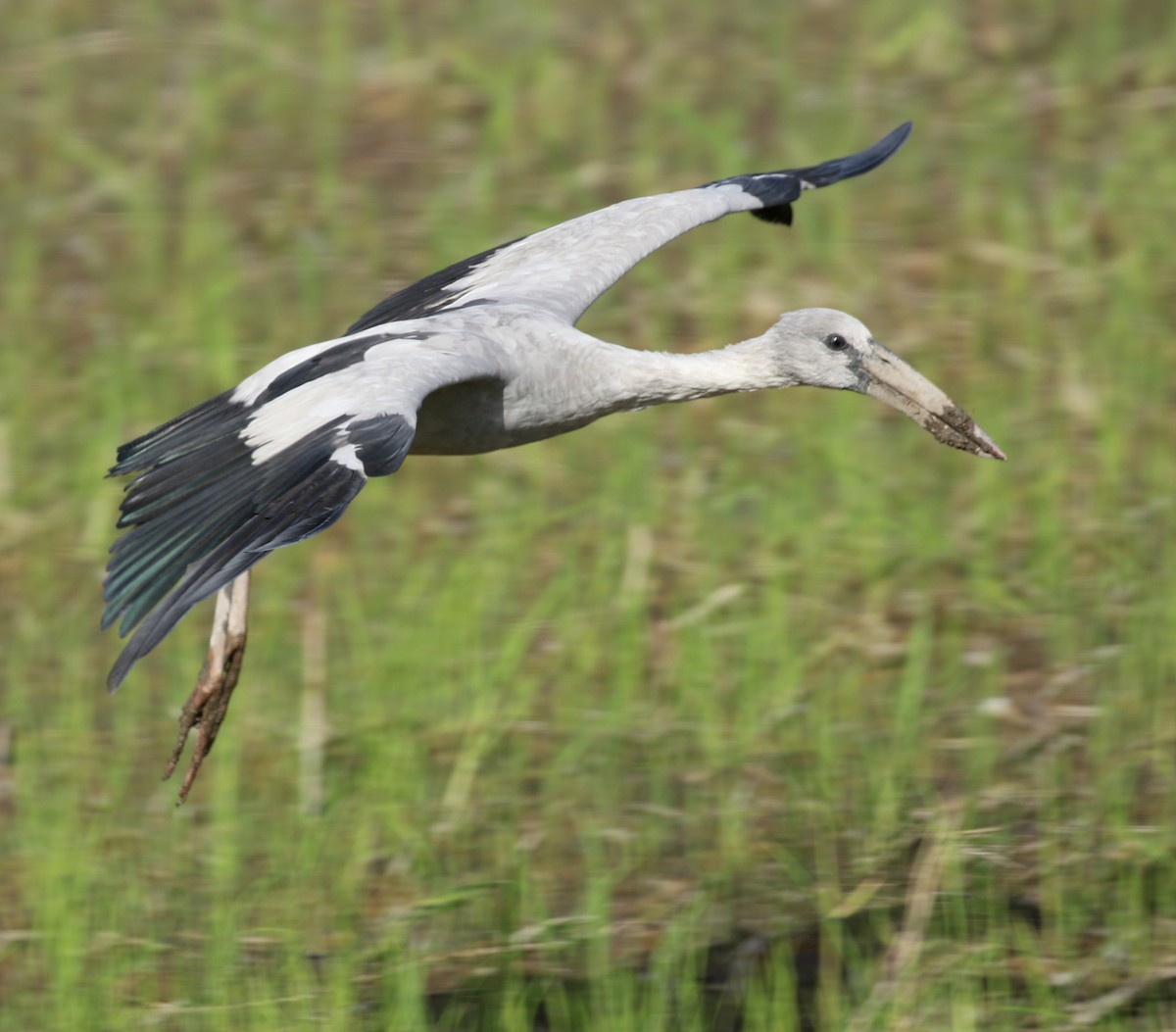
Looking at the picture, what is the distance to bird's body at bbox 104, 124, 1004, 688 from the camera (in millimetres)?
5066

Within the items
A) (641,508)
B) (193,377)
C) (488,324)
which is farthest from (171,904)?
(193,377)

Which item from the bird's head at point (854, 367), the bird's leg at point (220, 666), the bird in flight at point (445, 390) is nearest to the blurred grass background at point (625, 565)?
the bird's leg at point (220, 666)

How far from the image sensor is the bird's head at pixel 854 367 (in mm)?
6207

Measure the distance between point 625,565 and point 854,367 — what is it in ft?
5.92

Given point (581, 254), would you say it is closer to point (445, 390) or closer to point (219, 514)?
point (445, 390)

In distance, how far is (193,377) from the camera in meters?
9.05

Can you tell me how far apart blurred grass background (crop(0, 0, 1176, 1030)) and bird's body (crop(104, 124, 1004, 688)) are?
1225 mm

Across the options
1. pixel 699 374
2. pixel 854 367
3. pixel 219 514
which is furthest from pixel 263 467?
pixel 854 367

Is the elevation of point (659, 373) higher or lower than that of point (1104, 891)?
higher

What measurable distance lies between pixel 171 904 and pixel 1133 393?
14.7ft

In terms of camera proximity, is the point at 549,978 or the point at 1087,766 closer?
the point at 549,978

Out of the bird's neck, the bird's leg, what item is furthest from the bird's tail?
the bird's neck

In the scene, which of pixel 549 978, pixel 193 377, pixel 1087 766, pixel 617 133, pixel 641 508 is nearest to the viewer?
pixel 549 978

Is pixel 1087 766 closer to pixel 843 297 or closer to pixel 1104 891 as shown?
pixel 1104 891
